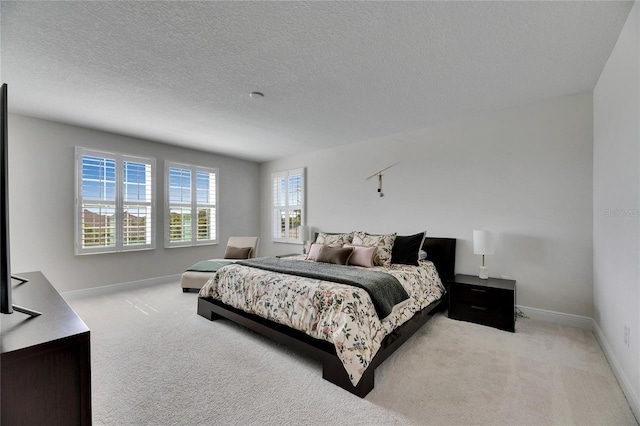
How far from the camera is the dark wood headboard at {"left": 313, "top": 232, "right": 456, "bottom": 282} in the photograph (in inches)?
145

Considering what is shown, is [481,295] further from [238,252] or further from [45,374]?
[238,252]

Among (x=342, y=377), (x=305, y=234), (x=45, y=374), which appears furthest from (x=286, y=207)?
(x=45, y=374)

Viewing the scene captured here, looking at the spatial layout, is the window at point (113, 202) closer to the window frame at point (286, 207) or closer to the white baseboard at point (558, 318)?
the window frame at point (286, 207)

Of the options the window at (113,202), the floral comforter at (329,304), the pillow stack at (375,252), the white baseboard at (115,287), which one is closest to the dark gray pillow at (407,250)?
the pillow stack at (375,252)

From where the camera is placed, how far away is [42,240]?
378cm

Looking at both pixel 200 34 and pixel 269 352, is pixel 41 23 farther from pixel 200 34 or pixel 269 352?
pixel 269 352

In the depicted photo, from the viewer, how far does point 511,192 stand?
340cm

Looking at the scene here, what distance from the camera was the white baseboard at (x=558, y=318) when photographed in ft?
9.68

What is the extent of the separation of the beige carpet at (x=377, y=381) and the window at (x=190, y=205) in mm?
2345

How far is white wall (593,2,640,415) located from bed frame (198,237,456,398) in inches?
56.2

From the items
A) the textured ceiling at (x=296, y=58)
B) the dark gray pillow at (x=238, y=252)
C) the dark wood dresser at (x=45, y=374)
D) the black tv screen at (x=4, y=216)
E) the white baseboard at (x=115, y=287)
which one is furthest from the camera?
the dark gray pillow at (x=238, y=252)

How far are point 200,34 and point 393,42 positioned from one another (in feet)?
4.81

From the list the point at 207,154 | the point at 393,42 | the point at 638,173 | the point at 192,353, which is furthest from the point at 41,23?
the point at 638,173

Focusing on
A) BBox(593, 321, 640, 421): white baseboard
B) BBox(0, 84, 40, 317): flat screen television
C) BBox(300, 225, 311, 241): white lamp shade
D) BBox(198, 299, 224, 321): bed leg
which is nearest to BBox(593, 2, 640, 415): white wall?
BBox(593, 321, 640, 421): white baseboard
